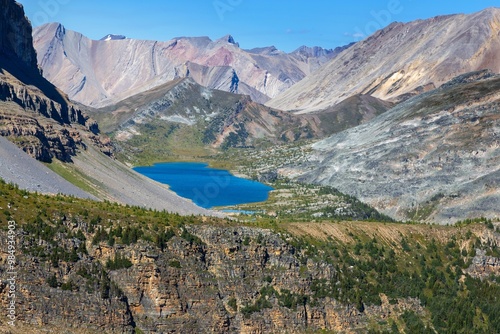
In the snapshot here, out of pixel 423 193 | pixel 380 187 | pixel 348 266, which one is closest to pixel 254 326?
pixel 348 266

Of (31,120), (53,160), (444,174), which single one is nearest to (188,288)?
(53,160)

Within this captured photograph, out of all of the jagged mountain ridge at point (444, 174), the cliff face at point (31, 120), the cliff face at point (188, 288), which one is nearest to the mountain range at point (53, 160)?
the cliff face at point (31, 120)

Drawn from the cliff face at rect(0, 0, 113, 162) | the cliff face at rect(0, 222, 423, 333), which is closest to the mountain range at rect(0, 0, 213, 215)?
the cliff face at rect(0, 0, 113, 162)

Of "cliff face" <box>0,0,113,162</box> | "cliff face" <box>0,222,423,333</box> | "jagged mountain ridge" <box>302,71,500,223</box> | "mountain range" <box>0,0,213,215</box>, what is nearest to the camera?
"cliff face" <box>0,222,423,333</box>

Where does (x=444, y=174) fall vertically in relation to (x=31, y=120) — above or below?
below

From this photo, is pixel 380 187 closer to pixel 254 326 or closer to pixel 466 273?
pixel 466 273

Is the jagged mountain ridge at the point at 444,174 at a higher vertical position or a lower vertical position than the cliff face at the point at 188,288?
higher

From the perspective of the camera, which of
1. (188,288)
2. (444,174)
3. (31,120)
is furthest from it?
(444,174)

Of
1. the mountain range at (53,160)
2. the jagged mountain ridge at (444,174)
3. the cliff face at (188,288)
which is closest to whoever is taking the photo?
the cliff face at (188,288)

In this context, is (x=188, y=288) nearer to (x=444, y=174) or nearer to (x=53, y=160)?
(x=53, y=160)

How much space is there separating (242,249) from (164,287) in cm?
1042

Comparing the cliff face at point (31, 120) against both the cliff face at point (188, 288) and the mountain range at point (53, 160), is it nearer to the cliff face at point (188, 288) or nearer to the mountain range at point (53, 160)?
the mountain range at point (53, 160)

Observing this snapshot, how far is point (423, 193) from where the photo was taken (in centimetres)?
16762

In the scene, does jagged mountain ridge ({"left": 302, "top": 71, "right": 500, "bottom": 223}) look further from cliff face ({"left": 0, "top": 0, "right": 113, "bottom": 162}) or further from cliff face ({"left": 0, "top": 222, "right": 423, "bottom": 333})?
cliff face ({"left": 0, "top": 222, "right": 423, "bottom": 333})
